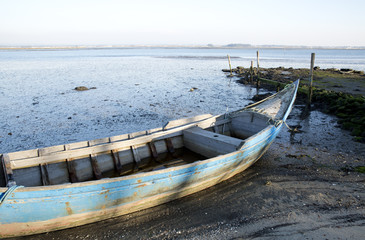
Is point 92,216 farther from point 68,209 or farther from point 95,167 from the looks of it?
point 95,167

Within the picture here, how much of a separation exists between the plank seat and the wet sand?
39.1 inches

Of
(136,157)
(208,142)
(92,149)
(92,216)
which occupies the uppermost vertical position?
(92,149)

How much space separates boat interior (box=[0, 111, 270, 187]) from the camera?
592 centimetres

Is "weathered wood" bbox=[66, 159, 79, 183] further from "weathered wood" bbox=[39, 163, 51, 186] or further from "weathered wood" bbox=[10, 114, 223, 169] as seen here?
"weathered wood" bbox=[39, 163, 51, 186]

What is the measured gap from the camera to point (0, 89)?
22266 mm

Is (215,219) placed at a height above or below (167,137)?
below

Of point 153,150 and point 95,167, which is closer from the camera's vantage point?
point 95,167

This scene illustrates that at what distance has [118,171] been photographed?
7113mm

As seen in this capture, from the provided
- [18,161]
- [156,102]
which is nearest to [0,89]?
[156,102]

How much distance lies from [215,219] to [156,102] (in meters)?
12.9

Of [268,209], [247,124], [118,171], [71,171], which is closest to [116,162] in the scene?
[118,171]

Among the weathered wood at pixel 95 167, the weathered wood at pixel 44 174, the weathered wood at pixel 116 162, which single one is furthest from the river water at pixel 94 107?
the weathered wood at pixel 44 174

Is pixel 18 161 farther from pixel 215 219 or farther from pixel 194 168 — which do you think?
pixel 215 219

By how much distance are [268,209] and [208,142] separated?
9.02ft
